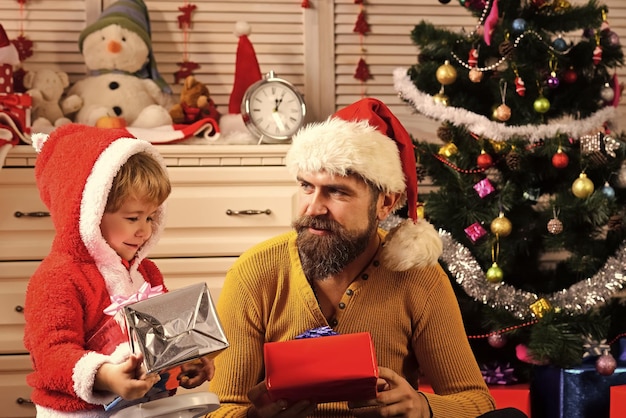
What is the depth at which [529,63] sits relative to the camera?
8.85 ft

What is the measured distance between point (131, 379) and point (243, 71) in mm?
1884

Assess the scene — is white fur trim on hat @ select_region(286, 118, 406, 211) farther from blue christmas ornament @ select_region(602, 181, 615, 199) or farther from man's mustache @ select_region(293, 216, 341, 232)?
blue christmas ornament @ select_region(602, 181, 615, 199)

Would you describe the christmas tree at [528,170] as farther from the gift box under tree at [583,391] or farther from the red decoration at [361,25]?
the red decoration at [361,25]

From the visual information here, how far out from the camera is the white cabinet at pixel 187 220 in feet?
9.06

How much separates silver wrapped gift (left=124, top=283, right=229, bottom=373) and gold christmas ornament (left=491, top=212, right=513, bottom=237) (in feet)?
4.57

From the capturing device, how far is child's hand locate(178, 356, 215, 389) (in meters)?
1.46

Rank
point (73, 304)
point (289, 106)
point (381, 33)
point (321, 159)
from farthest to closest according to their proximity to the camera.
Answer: point (381, 33), point (289, 106), point (321, 159), point (73, 304)

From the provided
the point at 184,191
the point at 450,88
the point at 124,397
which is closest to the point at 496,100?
the point at 450,88

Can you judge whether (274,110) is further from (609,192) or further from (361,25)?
(609,192)

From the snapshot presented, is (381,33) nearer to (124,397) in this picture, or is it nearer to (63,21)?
(63,21)

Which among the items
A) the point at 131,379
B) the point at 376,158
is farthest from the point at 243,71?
the point at 131,379

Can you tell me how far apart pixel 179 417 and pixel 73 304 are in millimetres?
309

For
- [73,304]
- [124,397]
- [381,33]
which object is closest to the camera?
[124,397]

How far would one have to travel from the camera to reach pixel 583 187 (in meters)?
2.58
